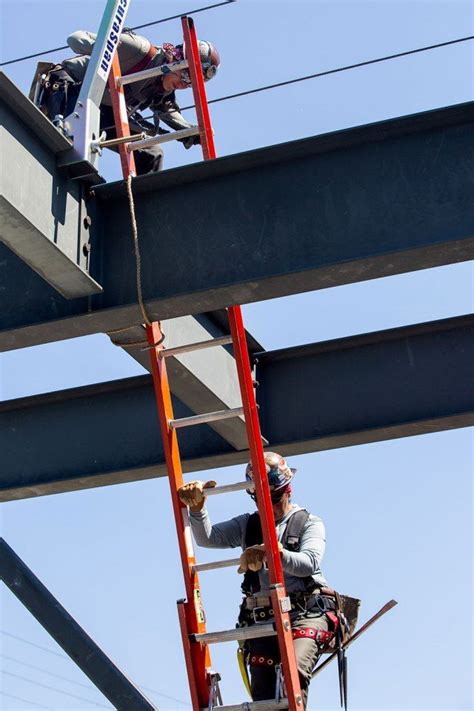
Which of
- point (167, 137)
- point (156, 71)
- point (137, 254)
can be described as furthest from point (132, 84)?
point (137, 254)

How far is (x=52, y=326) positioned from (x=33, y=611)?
1.93 metres

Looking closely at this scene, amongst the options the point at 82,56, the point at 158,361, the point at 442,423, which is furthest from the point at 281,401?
the point at 82,56

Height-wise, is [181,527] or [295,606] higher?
[181,527]

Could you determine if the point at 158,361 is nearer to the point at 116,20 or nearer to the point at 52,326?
the point at 52,326

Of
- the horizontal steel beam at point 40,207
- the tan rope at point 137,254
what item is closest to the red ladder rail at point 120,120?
the tan rope at point 137,254

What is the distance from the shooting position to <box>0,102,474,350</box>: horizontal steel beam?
6.41m

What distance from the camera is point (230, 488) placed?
6.64 meters

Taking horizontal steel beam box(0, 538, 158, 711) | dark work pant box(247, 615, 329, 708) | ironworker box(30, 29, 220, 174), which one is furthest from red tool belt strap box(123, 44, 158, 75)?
dark work pant box(247, 615, 329, 708)

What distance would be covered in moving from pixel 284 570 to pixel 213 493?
59cm

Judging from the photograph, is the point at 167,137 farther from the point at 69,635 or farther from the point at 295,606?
the point at 69,635

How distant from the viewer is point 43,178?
6.33 metres

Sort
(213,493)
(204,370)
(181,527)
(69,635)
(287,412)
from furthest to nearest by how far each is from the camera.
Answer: (287,412), (204,370), (69,635), (181,527), (213,493)

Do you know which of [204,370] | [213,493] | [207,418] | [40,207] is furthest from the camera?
[204,370]

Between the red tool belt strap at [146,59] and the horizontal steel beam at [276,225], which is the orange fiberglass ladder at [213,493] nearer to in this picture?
the horizontal steel beam at [276,225]
